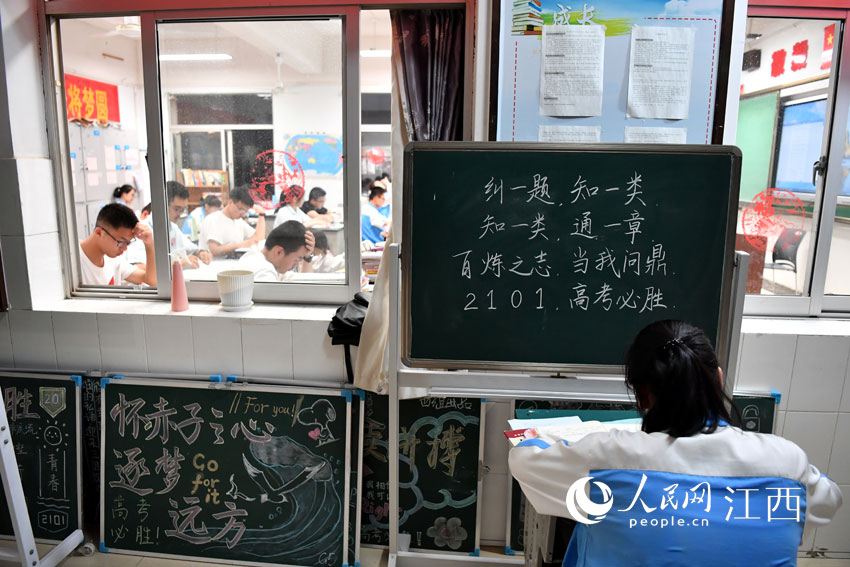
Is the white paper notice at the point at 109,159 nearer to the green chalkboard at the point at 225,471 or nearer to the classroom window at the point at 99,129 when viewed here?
the classroom window at the point at 99,129

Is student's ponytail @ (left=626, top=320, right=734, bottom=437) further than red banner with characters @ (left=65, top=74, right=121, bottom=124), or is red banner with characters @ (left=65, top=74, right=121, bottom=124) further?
red banner with characters @ (left=65, top=74, right=121, bottom=124)

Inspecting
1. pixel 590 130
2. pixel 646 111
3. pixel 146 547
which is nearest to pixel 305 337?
pixel 146 547

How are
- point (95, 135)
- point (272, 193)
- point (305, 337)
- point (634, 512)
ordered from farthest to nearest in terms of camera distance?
point (95, 135) → point (272, 193) → point (305, 337) → point (634, 512)

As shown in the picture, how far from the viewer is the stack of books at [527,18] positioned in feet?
6.63

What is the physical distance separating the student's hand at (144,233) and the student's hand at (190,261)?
0.17 meters

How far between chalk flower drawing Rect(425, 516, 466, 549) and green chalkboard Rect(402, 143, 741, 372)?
3.10 feet

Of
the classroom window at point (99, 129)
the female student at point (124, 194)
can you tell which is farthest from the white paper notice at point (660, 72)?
the female student at point (124, 194)

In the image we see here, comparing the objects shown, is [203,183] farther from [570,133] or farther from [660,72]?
[660,72]

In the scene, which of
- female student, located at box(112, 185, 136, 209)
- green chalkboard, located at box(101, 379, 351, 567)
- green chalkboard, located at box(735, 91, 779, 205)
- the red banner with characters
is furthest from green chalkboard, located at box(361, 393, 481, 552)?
the red banner with characters

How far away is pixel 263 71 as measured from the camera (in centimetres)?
257

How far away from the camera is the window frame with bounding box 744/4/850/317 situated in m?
2.32

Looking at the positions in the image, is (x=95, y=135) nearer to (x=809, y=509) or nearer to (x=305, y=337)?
(x=305, y=337)

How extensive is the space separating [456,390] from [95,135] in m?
2.16

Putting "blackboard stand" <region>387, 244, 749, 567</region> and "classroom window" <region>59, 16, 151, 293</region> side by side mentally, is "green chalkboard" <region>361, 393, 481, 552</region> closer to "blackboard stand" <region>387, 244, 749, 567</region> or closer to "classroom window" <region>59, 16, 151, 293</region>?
"blackboard stand" <region>387, 244, 749, 567</region>
